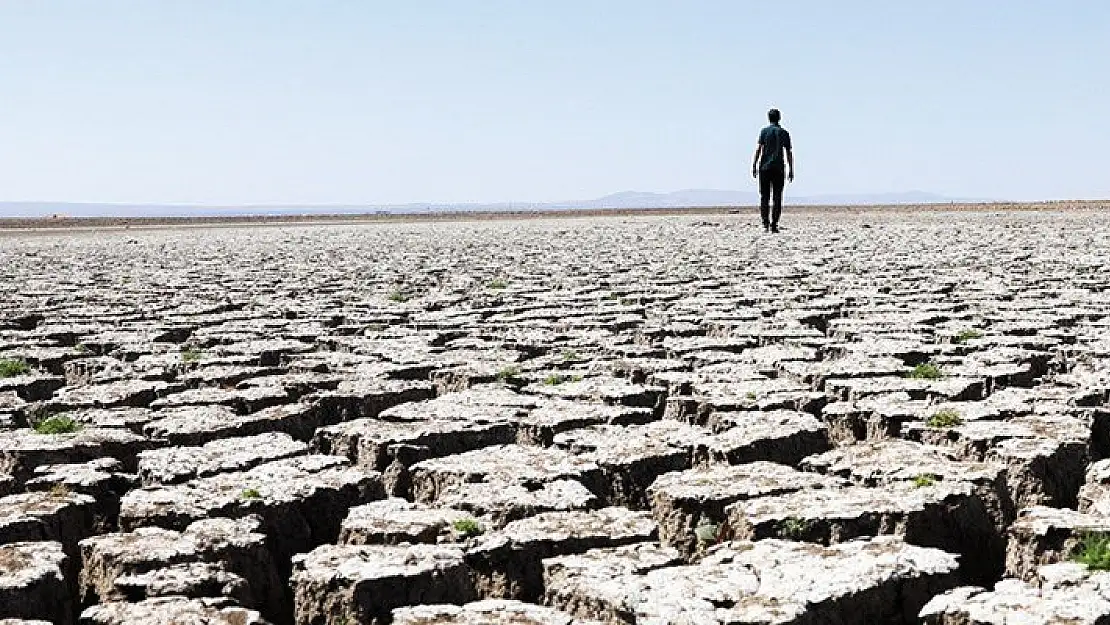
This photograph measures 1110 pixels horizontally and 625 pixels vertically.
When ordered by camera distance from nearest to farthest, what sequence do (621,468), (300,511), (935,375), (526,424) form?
(300,511) < (621,468) < (526,424) < (935,375)

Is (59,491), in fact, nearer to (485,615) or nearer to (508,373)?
(485,615)

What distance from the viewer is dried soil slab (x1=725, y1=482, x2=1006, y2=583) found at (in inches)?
94.3

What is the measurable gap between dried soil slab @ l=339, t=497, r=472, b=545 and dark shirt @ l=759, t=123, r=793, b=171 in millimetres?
12076

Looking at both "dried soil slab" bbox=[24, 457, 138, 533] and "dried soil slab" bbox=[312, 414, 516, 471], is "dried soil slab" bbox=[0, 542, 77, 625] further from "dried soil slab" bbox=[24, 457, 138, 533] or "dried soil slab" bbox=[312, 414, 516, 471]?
"dried soil slab" bbox=[312, 414, 516, 471]

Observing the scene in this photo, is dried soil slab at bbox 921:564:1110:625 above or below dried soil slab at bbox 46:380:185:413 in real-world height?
above

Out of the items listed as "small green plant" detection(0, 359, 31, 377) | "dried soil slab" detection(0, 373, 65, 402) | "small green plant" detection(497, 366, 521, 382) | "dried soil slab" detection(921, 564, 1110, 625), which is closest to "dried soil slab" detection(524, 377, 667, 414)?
"small green plant" detection(497, 366, 521, 382)

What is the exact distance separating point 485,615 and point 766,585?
0.45m

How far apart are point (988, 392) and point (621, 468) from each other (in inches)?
55.4

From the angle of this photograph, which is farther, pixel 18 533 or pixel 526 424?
pixel 526 424

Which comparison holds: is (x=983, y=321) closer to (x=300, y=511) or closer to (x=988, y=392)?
(x=988, y=392)

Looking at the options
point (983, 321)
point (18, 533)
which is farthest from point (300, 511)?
point (983, 321)

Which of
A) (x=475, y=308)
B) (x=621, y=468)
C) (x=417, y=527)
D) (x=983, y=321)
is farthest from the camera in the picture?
(x=475, y=308)

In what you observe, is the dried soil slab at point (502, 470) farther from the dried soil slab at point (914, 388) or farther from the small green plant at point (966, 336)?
the small green plant at point (966, 336)

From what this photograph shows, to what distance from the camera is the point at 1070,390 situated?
3.66 meters
